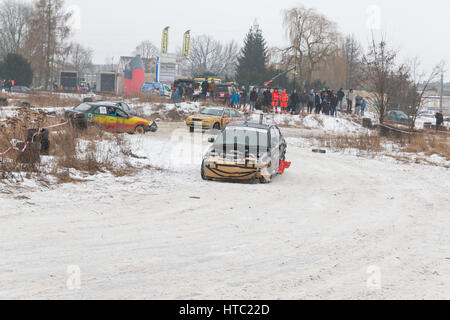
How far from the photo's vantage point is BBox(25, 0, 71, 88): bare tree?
2360 inches

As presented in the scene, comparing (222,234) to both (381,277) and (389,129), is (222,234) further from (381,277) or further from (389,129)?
(389,129)

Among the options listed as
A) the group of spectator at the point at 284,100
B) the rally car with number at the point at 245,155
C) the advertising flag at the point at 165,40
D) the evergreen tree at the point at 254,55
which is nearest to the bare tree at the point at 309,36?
the evergreen tree at the point at 254,55

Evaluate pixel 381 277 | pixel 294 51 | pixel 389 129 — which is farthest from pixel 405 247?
pixel 294 51

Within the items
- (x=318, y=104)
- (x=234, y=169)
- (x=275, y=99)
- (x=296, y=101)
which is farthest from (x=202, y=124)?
(x=234, y=169)

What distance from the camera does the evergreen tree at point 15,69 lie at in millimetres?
59656

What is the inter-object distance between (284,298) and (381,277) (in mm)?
1528

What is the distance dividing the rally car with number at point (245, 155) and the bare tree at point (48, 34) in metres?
49.6

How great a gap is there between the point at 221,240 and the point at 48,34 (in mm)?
58153

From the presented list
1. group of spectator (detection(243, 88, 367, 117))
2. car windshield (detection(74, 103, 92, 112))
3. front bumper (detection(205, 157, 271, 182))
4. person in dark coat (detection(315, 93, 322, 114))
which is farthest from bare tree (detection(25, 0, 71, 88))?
front bumper (detection(205, 157, 271, 182))

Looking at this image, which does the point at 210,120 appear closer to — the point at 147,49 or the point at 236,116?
the point at 236,116

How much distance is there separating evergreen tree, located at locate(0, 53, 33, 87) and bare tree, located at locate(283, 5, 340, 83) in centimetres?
3002

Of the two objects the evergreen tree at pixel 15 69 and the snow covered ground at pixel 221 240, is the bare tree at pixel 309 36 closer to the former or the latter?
the evergreen tree at pixel 15 69

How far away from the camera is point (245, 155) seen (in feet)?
45.5

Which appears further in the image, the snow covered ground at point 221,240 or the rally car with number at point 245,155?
the rally car with number at point 245,155
